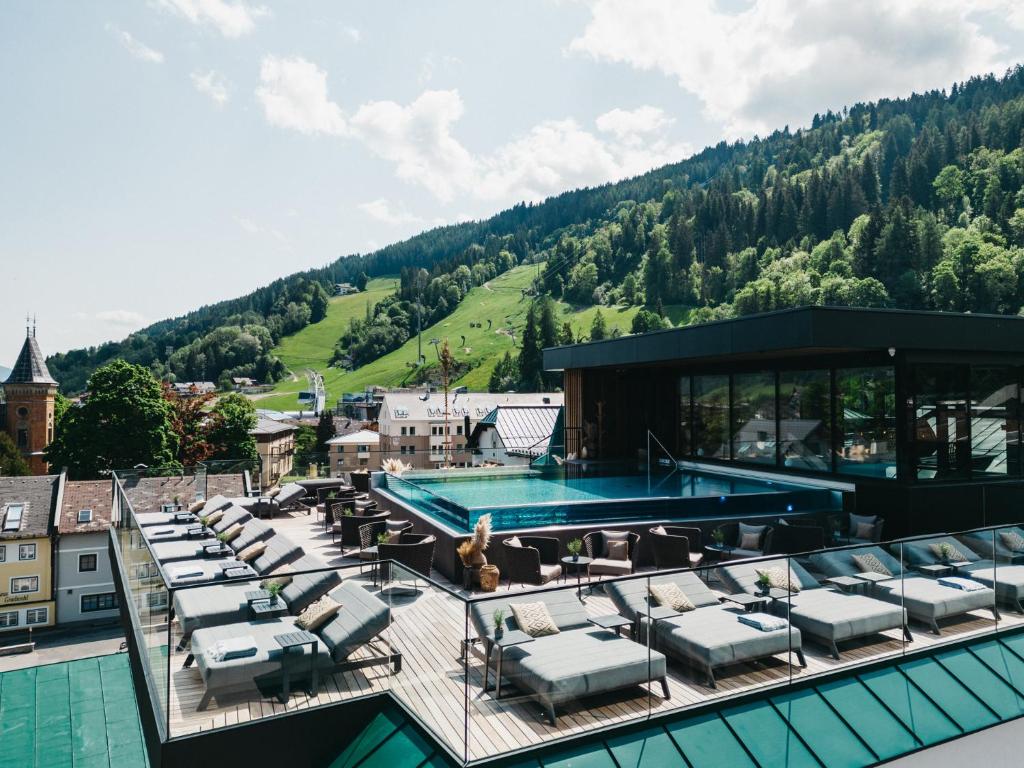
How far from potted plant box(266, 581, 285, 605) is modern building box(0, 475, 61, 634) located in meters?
35.9

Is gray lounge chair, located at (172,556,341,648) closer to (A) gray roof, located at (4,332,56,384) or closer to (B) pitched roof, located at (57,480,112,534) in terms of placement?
(B) pitched roof, located at (57,480,112,534)

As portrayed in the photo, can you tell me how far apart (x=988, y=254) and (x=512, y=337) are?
2797 inches

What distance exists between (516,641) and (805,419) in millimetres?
10117

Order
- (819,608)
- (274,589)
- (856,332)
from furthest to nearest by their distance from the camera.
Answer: (856,332)
(819,608)
(274,589)

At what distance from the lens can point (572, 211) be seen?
172750 millimetres

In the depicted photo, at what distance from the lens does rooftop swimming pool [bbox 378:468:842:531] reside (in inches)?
443

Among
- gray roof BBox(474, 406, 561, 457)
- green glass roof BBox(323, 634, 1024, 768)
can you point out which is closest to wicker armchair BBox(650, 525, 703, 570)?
green glass roof BBox(323, 634, 1024, 768)

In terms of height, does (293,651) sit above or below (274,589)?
below

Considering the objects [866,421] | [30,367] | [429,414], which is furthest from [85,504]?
[30,367]

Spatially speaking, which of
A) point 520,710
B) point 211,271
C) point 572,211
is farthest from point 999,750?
point 572,211

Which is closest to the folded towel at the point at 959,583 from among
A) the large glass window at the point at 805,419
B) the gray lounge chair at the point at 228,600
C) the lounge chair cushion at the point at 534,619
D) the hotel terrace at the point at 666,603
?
the hotel terrace at the point at 666,603

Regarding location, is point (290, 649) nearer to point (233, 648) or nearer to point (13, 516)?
point (233, 648)

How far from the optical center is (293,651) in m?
5.73

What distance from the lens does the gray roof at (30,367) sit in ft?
221
